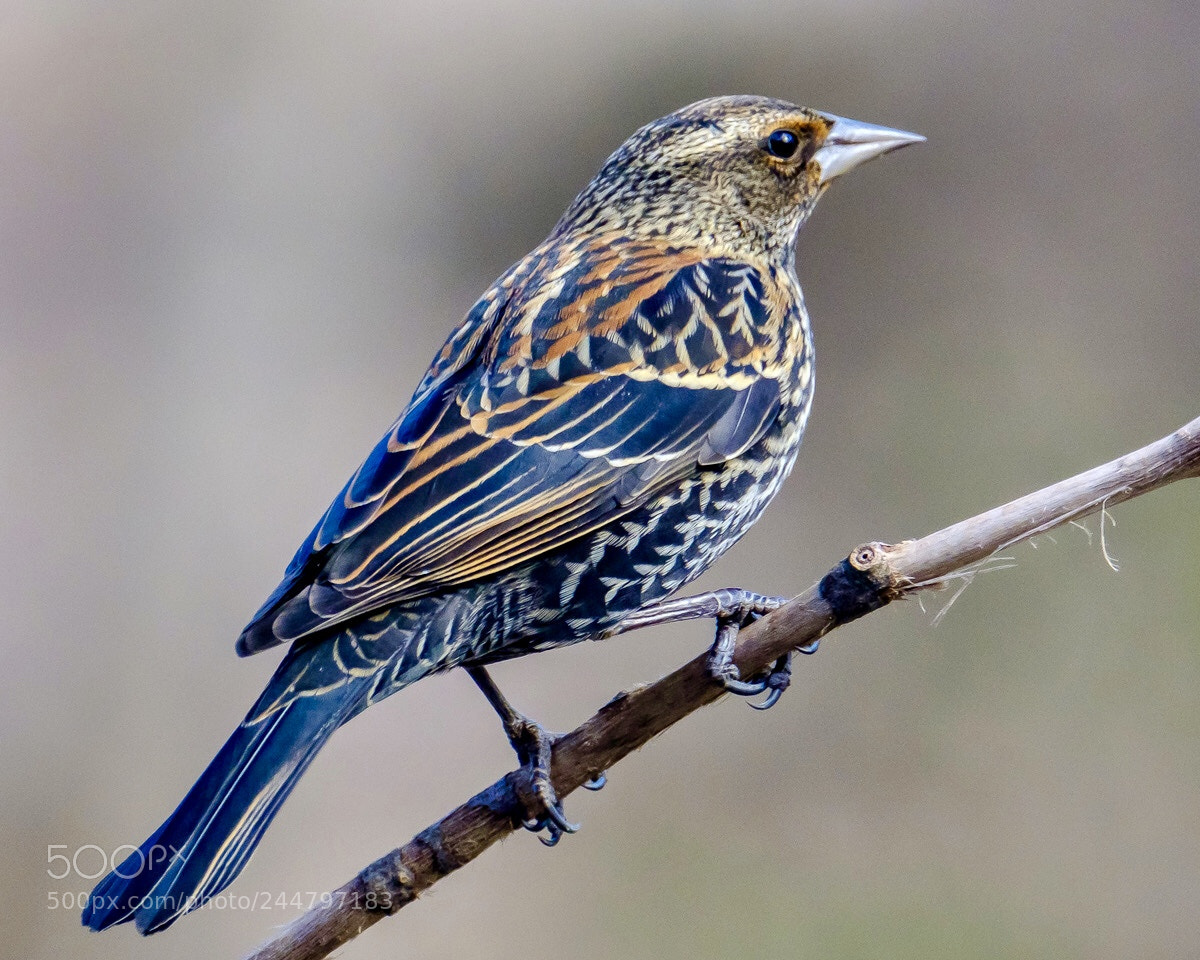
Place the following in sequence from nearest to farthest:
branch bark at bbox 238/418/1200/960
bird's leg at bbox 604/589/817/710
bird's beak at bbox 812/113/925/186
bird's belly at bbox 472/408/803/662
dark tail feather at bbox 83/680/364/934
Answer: branch bark at bbox 238/418/1200/960 → dark tail feather at bbox 83/680/364/934 → bird's leg at bbox 604/589/817/710 → bird's belly at bbox 472/408/803/662 → bird's beak at bbox 812/113/925/186

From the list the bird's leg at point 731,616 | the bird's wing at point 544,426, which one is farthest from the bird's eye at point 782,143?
the bird's leg at point 731,616

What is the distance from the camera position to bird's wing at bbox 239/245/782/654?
6.81ft

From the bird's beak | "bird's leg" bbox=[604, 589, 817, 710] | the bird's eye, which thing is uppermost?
the bird's eye

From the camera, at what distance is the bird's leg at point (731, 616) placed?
203cm

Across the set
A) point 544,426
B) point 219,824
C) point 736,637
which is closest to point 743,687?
point 736,637

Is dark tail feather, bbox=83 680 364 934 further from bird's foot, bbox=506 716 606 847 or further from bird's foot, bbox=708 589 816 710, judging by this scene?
bird's foot, bbox=708 589 816 710

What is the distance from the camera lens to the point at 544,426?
2.26 m

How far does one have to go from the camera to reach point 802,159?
9.34 ft

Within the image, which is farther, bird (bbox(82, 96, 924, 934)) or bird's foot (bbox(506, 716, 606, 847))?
bird's foot (bbox(506, 716, 606, 847))

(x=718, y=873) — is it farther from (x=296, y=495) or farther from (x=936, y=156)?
(x=936, y=156)

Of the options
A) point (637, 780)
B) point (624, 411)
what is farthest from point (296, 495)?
point (624, 411)

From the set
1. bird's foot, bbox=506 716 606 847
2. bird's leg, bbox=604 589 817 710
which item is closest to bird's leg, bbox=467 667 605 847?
bird's foot, bbox=506 716 606 847

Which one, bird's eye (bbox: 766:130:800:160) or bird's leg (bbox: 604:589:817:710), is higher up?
bird's eye (bbox: 766:130:800:160)

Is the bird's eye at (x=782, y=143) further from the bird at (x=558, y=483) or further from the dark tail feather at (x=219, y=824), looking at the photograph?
the dark tail feather at (x=219, y=824)
